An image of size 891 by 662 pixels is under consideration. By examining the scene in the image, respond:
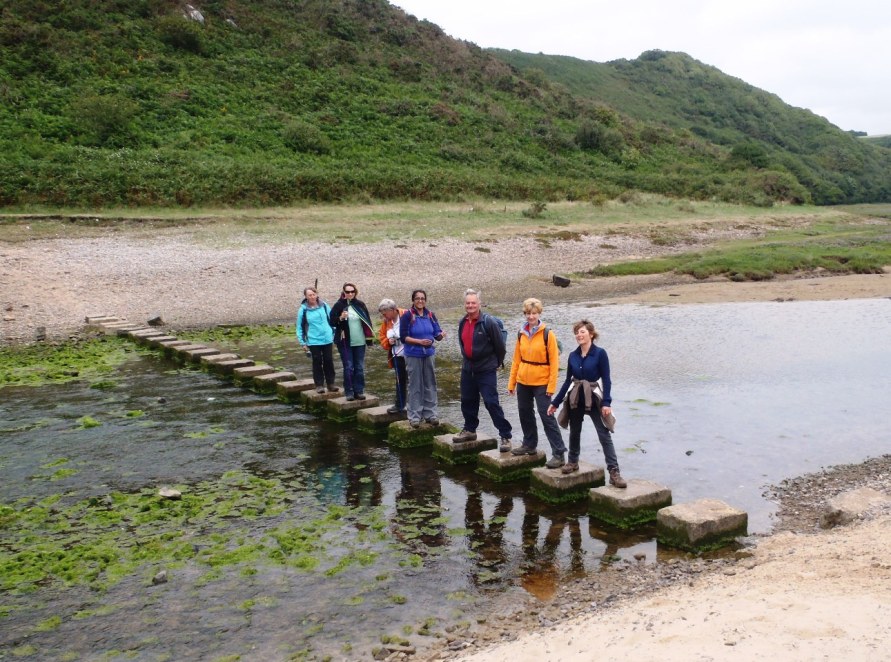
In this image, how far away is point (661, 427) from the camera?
40.9 feet

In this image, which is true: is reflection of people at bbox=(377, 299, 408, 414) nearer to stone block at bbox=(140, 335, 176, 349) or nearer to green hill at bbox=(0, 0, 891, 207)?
stone block at bbox=(140, 335, 176, 349)

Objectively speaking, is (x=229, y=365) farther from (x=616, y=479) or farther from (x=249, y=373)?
(x=616, y=479)

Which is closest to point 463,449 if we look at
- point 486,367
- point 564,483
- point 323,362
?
point 486,367

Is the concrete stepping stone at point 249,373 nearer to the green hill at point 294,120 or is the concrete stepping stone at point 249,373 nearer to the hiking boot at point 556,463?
the hiking boot at point 556,463

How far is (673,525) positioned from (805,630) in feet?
9.09

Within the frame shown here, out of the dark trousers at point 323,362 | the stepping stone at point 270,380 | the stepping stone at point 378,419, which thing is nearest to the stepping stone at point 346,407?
the stepping stone at point 378,419

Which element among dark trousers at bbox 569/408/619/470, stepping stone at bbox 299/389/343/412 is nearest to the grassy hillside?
stepping stone at bbox 299/389/343/412

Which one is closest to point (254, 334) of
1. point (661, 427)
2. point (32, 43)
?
point (661, 427)

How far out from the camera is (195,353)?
59.8 ft

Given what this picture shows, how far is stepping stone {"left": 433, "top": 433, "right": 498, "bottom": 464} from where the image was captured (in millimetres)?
10805

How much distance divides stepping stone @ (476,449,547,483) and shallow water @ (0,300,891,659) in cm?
26

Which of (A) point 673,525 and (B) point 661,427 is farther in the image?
(B) point 661,427

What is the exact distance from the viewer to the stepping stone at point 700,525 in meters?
7.63

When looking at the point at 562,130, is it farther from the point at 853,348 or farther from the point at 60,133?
the point at 853,348
